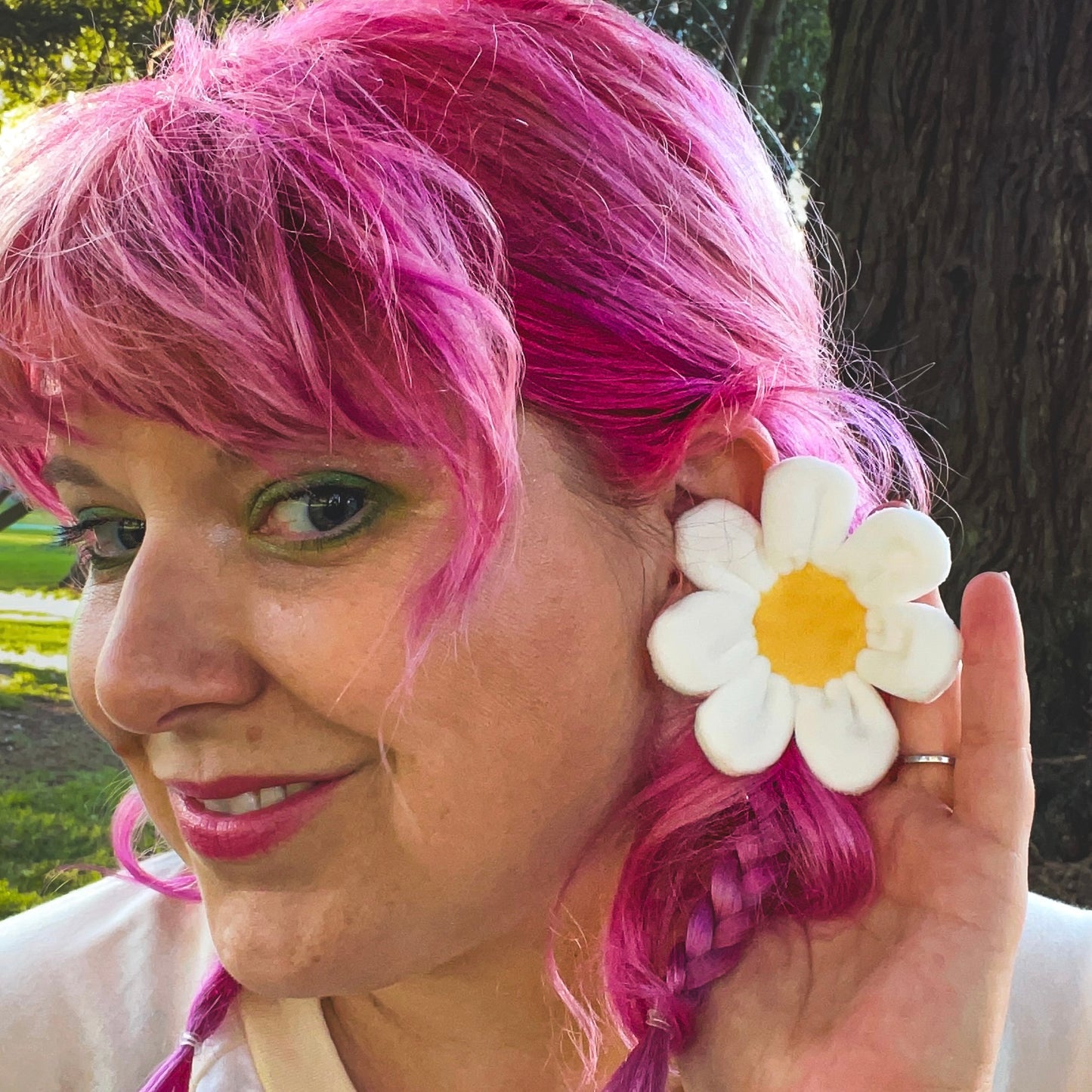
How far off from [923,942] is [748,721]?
220 millimetres

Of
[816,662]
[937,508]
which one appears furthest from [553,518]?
[937,508]

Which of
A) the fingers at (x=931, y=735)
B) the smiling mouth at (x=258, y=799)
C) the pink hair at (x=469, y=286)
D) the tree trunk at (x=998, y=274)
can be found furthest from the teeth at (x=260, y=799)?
the tree trunk at (x=998, y=274)

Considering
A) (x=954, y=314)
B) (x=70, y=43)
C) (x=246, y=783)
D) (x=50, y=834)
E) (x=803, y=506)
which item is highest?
(x=70, y=43)

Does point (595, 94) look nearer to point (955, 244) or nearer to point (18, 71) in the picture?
point (955, 244)

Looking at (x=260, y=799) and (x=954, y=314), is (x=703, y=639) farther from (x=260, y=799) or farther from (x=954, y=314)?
(x=954, y=314)

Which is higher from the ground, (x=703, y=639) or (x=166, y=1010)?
(x=703, y=639)

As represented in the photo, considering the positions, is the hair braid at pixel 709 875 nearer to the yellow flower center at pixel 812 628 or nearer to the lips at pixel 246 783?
the yellow flower center at pixel 812 628

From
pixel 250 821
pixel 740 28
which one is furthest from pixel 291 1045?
pixel 740 28

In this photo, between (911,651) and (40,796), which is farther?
(40,796)

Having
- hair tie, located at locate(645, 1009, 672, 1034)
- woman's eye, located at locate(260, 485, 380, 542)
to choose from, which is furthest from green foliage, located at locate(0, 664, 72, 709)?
hair tie, located at locate(645, 1009, 672, 1034)

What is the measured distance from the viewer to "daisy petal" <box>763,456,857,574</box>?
2.85 ft

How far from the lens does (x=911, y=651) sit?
87 centimetres

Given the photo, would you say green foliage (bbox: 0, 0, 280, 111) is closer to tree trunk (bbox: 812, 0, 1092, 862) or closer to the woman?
the woman

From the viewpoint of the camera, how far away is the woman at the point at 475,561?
A: 73cm
